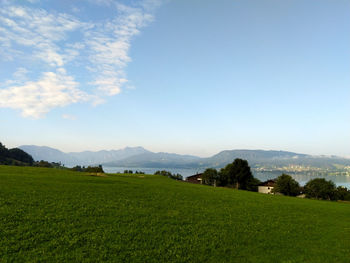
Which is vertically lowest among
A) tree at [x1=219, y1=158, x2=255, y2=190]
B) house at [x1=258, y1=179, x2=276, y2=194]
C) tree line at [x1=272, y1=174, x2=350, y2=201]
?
house at [x1=258, y1=179, x2=276, y2=194]

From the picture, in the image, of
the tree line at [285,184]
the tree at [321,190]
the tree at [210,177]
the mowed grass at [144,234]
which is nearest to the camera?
the mowed grass at [144,234]

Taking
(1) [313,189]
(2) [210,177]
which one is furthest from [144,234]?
(1) [313,189]

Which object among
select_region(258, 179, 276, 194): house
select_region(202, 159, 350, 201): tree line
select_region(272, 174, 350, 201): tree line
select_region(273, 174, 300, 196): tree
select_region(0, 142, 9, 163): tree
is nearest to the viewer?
select_region(202, 159, 350, 201): tree line

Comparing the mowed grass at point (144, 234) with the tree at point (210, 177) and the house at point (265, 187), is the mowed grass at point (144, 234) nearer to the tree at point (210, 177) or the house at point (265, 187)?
the tree at point (210, 177)

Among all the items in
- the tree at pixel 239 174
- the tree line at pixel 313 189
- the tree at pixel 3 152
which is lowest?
the tree line at pixel 313 189

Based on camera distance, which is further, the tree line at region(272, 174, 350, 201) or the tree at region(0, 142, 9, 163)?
the tree at region(0, 142, 9, 163)

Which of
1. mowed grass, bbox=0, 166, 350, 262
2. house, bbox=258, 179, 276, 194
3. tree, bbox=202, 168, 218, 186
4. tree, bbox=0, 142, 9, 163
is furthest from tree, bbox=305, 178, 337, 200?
tree, bbox=0, 142, 9, 163

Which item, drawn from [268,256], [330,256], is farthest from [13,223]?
[330,256]

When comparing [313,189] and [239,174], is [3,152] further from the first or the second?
[313,189]

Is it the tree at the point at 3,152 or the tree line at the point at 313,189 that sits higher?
the tree at the point at 3,152

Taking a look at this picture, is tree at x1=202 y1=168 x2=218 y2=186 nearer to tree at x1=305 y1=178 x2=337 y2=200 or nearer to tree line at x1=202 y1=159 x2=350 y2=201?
tree line at x1=202 y1=159 x2=350 y2=201

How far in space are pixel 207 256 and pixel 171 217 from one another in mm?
6057

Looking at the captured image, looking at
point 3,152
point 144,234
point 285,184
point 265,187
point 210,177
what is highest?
point 3,152

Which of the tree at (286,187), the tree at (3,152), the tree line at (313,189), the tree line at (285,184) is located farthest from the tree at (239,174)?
the tree at (3,152)
